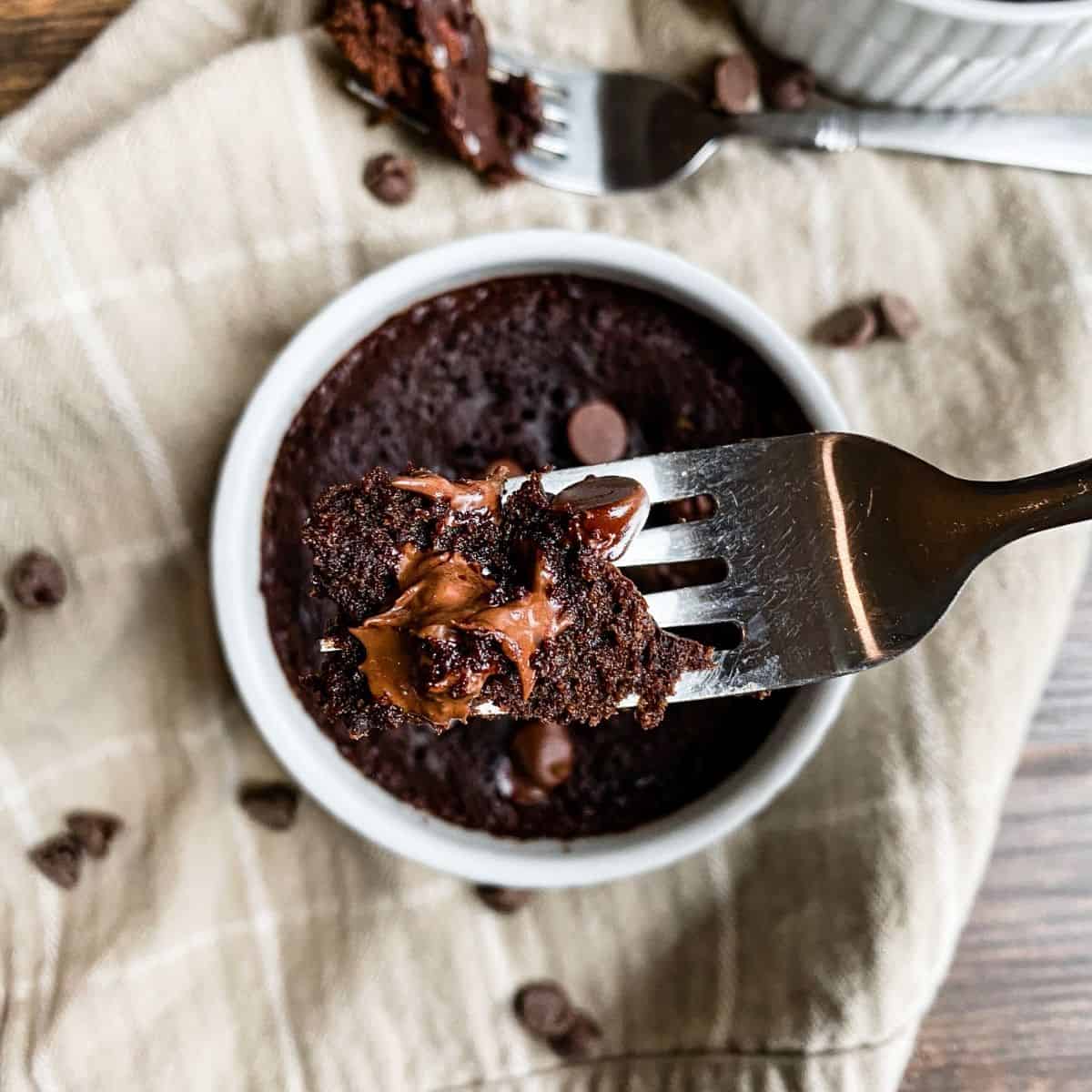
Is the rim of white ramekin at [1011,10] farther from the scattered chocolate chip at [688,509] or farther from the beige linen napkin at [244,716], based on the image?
the scattered chocolate chip at [688,509]

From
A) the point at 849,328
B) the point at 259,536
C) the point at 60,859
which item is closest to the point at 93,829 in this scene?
the point at 60,859

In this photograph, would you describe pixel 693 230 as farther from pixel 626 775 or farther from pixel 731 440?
pixel 626 775

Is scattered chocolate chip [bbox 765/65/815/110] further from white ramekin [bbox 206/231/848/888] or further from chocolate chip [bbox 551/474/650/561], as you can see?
chocolate chip [bbox 551/474/650/561]

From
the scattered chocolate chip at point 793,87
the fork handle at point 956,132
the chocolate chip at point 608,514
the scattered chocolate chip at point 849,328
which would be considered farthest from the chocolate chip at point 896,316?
the chocolate chip at point 608,514

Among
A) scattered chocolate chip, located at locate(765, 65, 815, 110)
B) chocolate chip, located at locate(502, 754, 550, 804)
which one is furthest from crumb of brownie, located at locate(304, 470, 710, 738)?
scattered chocolate chip, located at locate(765, 65, 815, 110)

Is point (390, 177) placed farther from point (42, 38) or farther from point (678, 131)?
point (42, 38)
